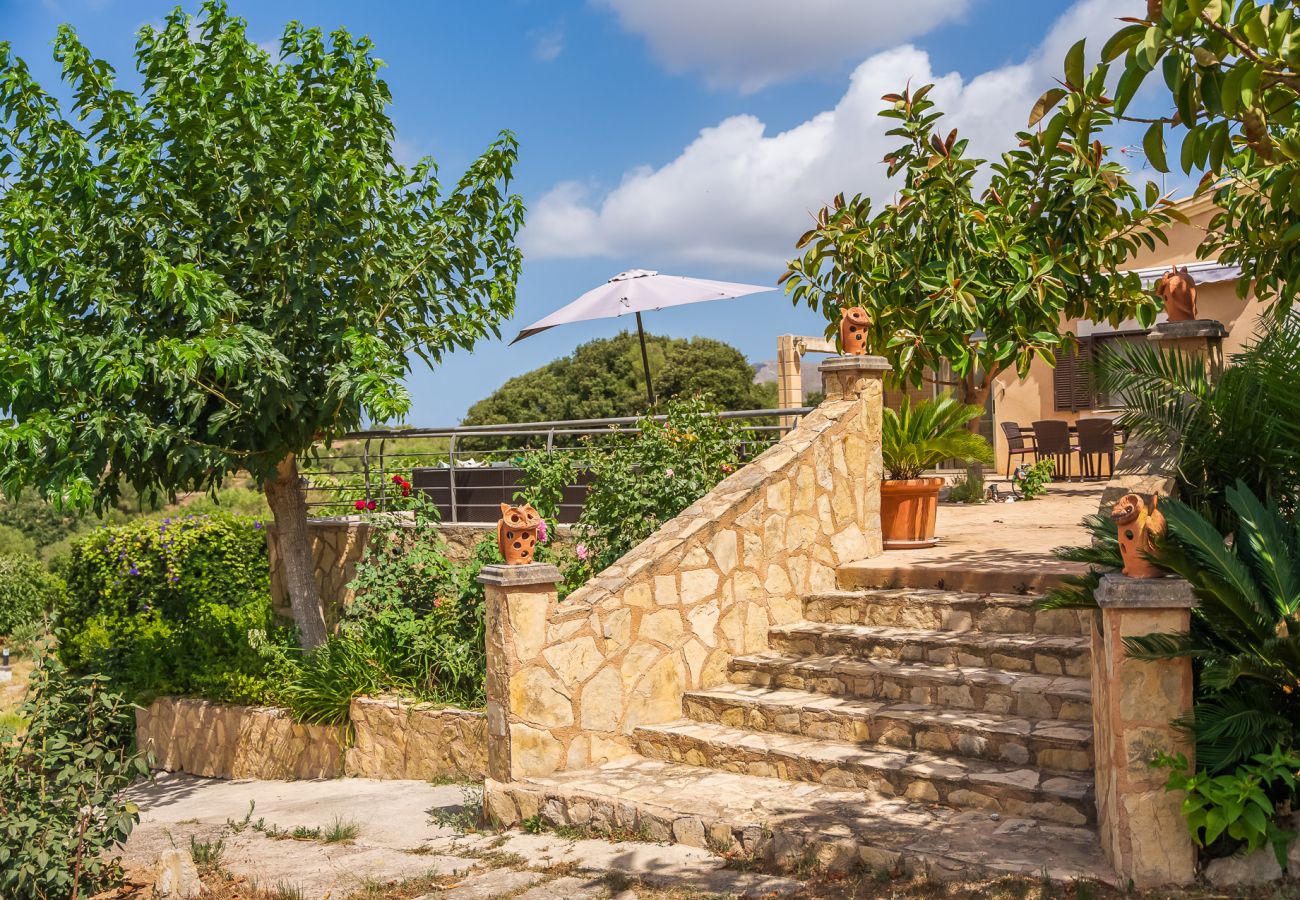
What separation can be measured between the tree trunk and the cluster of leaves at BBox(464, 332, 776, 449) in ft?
73.3

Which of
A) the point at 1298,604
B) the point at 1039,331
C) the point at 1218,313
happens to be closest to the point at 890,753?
the point at 1298,604

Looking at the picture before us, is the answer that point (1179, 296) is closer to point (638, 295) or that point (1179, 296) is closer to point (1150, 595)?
point (1150, 595)

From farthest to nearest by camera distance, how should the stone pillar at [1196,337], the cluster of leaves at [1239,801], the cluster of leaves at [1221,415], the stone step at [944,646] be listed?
1. the stone pillar at [1196,337]
2. the stone step at [944,646]
3. the cluster of leaves at [1221,415]
4. the cluster of leaves at [1239,801]

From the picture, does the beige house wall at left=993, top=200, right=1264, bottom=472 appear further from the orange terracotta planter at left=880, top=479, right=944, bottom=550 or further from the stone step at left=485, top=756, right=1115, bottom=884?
the stone step at left=485, top=756, right=1115, bottom=884

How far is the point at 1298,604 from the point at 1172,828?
1.08m

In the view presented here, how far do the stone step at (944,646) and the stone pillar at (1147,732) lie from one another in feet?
5.74

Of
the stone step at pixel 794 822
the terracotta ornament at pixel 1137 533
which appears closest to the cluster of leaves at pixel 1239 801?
the stone step at pixel 794 822

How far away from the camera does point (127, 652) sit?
12.7 m

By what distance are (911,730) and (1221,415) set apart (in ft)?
7.81

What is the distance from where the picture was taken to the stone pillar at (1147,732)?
4.87 m

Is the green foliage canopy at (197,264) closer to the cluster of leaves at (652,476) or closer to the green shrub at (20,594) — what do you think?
the cluster of leaves at (652,476)

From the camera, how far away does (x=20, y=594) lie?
23.5 metres

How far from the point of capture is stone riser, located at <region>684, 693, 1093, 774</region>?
602cm

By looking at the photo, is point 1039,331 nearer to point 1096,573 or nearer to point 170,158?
point 1096,573
